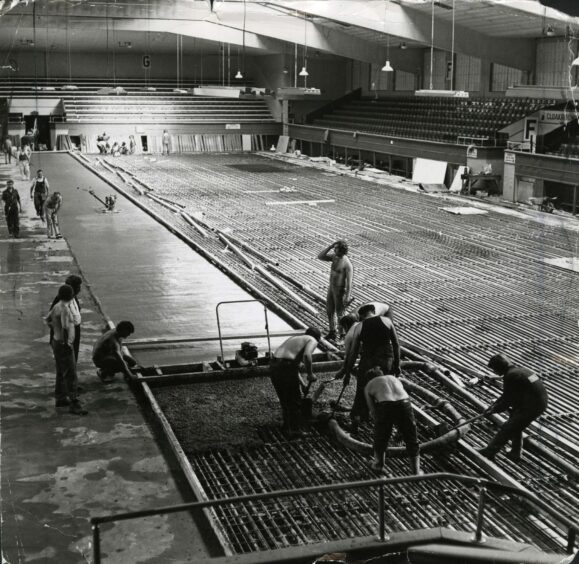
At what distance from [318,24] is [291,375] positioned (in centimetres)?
3452

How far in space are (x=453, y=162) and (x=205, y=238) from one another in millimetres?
14184

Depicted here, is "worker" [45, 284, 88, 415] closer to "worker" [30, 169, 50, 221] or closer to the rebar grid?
the rebar grid

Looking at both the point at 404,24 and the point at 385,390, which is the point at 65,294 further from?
the point at 404,24

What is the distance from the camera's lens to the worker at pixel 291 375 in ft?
29.3

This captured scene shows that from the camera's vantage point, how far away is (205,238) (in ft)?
70.1

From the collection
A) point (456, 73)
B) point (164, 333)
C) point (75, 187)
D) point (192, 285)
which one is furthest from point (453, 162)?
point (164, 333)

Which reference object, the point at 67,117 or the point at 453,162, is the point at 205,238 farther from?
the point at 67,117

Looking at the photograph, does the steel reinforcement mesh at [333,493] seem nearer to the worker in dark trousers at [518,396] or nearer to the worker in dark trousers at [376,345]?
the worker in dark trousers at [518,396]

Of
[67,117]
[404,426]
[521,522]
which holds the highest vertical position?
[67,117]

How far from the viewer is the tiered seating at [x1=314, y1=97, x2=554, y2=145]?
32.5 m

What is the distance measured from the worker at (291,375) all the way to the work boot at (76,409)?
212 cm

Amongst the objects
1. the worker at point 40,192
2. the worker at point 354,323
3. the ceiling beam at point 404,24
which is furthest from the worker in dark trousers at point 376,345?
the ceiling beam at point 404,24

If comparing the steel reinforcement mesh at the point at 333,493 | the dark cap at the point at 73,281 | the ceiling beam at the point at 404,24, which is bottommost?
the steel reinforcement mesh at the point at 333,493

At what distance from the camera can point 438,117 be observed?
1502 inches
